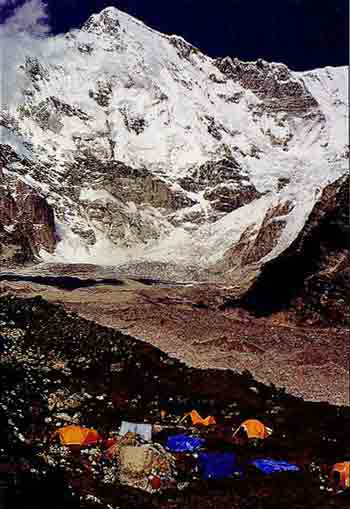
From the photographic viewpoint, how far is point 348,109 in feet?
356

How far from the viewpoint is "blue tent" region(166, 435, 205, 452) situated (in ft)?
32.6

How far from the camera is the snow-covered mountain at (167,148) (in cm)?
6081

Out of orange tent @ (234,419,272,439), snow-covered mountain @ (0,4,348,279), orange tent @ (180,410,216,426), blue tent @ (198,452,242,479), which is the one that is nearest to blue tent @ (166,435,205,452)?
blue tent @ (198,452,242,479)

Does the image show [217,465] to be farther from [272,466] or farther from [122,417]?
[122,417]

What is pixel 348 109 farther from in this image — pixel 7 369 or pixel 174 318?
pixel 7 369

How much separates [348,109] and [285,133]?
12.0 metres

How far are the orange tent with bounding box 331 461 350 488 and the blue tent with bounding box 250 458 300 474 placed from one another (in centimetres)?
57

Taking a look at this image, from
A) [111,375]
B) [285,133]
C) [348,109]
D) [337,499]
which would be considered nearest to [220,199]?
[285,133]

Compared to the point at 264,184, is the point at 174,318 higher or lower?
lower

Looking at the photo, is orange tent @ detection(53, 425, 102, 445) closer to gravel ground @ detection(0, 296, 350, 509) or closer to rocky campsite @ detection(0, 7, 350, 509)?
rocky campsite @ detection(0, 7, 350, 509)

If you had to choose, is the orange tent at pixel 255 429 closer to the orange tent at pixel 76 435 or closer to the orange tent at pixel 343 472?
the orange tent at pixel 343 472

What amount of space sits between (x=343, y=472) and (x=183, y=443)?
250 cm

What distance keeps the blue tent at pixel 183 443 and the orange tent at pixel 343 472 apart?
2140 mm

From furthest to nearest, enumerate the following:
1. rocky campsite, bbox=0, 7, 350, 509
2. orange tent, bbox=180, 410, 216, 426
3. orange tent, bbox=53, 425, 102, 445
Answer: orange tent, bbox=180, 410, 216, 426 < orange tent, bbox=53, 425, 102, 445 < rocky campsite, bbox=0, 7, 350, 509
